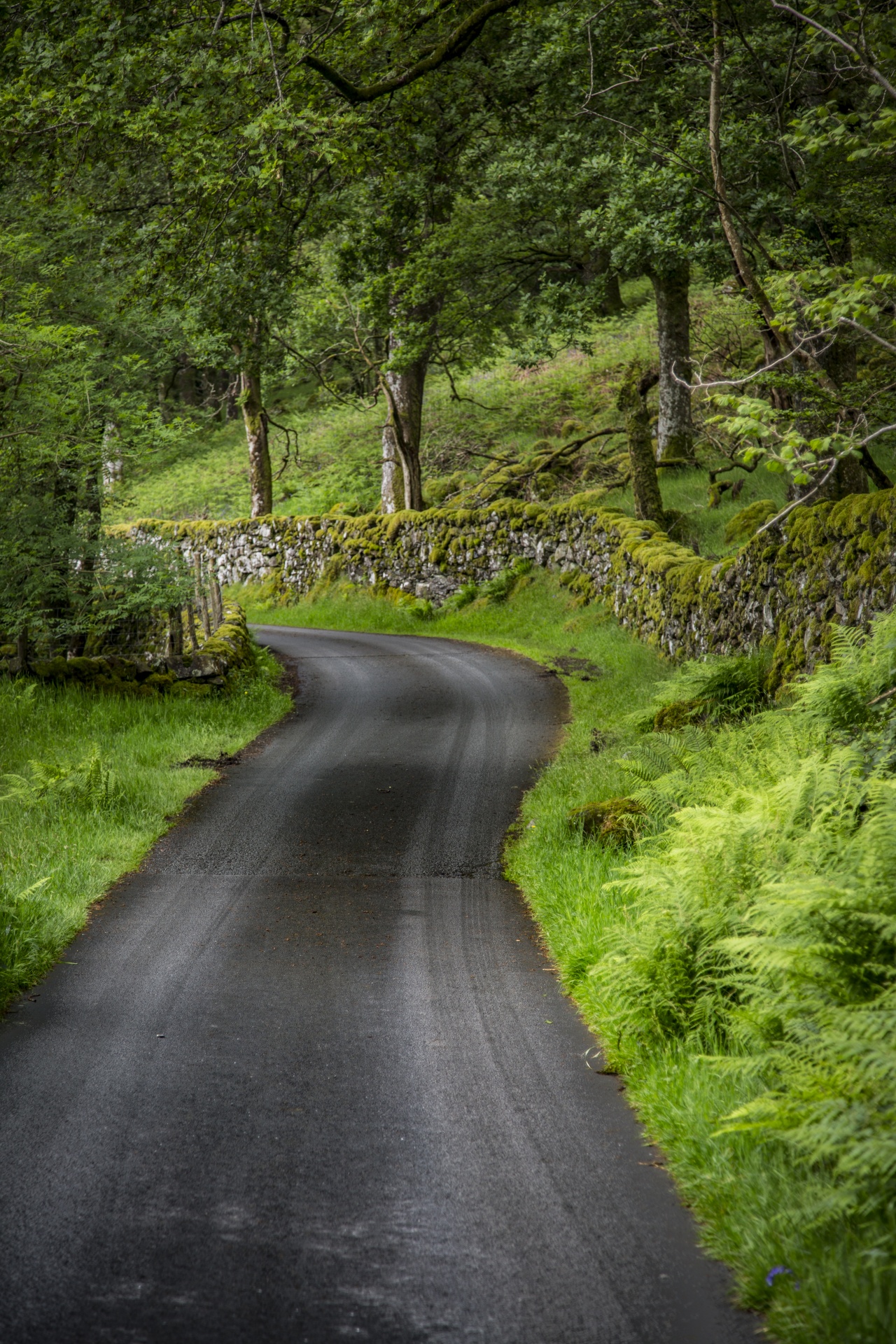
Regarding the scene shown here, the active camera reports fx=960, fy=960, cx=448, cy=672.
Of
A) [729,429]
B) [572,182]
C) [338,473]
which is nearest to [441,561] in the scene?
[572,182]

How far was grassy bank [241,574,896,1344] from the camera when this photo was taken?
2885 mm

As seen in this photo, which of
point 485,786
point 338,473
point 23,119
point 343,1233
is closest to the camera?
point 343,1233

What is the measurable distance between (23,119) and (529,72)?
10040mm

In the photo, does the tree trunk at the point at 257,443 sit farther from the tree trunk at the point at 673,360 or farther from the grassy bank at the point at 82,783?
the grassy bank at the point at 82,783

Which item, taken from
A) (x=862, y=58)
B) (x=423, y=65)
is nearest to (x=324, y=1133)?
(x=862, y=58)

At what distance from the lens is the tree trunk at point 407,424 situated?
23016mm

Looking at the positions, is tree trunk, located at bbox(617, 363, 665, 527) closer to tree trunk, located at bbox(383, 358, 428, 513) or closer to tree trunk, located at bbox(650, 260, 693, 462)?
tree trunk, located at bbox(650, 260, 693, 462)

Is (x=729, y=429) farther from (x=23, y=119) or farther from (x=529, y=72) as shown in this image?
(x=529, y=72)

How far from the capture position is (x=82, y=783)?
8.75 metres

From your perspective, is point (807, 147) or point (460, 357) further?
point (460, 357)

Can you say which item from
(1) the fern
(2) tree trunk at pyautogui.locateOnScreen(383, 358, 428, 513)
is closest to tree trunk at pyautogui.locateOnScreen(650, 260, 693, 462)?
(2) tree trunk at pyautogui.locateOnScreen(383, 358, 428, 513)

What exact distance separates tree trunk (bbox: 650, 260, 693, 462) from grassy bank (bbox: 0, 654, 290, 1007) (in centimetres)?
1120

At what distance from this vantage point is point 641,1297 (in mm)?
2959

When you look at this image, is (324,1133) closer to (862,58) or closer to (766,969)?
(766,969)
